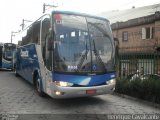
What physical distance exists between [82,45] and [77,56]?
0.45 metres

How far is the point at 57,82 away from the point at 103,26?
275 cm

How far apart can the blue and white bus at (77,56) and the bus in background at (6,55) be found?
66.9 ft

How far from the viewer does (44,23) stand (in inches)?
443

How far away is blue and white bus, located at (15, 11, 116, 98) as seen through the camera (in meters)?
9.42

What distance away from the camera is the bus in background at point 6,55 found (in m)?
30.4

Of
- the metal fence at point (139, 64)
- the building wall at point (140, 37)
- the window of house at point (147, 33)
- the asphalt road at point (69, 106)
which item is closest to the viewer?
the asphalt road at point (69, 106)

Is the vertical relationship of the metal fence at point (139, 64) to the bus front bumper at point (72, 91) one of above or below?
above

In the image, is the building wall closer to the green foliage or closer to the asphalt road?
the green foliage

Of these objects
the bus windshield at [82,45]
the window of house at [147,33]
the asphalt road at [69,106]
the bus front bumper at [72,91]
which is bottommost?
the asphalt road at [69,106]

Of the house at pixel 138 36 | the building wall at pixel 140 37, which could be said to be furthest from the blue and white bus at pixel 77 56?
the building wall at pixel 140 37

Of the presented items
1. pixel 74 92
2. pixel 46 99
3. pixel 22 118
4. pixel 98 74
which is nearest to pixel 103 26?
pixel 98 74

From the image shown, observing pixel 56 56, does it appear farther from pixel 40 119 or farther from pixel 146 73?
pixel 146 73

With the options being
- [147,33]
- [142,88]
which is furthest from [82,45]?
[147,33]

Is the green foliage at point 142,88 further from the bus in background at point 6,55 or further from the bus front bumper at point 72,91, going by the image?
the bus in background at point 6,55
